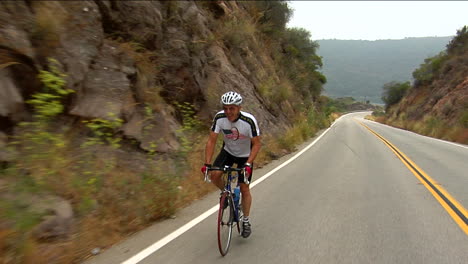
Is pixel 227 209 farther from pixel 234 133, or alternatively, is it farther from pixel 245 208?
pixel 234 133

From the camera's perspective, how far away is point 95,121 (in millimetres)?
7477

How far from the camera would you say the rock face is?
255 inches

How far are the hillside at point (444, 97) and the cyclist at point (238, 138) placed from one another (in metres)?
21.0

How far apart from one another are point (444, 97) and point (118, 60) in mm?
37159

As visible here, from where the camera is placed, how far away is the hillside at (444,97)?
87.6ft

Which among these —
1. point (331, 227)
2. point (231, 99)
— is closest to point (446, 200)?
point (331, 227)

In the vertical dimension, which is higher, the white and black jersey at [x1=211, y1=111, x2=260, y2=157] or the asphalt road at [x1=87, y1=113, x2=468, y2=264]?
the white and black jersey at [x1=211, y1=111, x2=260, y2=157]

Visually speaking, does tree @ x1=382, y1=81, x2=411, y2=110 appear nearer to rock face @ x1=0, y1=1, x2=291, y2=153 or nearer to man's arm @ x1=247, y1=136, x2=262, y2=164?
rock face @ x1=0, y1=1, x2=291, y2=153

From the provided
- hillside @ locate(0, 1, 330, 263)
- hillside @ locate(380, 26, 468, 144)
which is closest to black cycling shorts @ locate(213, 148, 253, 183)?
hillside @ locate(0, 1, 330, 263)

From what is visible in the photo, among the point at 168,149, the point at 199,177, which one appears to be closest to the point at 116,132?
the point at 168,149

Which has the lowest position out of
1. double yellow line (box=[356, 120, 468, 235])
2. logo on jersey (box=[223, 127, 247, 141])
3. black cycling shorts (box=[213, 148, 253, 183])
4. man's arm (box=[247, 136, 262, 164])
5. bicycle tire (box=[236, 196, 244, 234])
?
double yellow line (box=[356, 120, 468, 235])

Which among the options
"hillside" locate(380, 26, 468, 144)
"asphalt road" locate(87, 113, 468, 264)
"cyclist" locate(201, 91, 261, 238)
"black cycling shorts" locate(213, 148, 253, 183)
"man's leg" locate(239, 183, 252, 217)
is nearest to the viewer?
"asphalt road" locate(87, 113, 468, 264)

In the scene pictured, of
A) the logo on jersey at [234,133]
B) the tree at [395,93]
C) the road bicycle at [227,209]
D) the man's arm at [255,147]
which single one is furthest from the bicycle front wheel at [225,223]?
the tree at [395,93]

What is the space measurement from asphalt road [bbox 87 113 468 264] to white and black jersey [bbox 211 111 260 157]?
4.43ft
